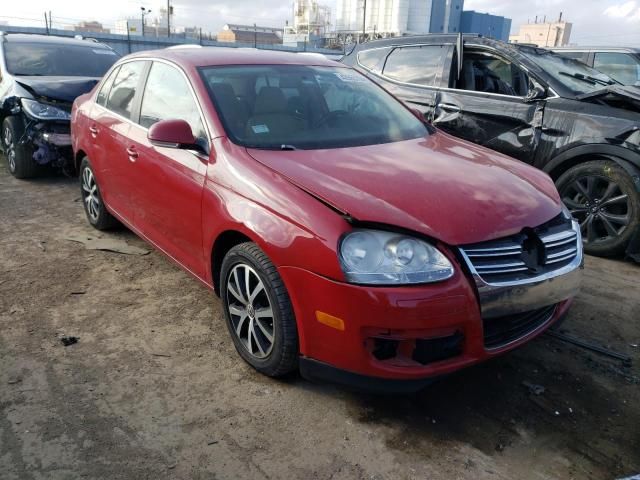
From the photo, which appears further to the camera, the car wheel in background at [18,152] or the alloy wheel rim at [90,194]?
the car wheel in background at [18,152]

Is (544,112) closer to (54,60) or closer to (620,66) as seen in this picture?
(620,66)

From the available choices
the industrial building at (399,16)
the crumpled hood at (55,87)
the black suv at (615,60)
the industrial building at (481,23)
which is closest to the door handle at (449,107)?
the black suv at (615,60)

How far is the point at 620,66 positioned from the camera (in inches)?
337

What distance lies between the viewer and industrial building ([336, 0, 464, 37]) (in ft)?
198

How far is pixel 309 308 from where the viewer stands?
2391mm

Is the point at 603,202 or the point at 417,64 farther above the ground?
the point at 417,64

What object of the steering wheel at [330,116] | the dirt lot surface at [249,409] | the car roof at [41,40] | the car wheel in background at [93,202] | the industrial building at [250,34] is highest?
the industrial building at [250,34]

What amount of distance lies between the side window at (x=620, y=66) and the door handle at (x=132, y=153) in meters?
7.32

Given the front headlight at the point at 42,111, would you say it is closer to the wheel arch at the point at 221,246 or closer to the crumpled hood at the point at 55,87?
the crumpled hood at the point at 55,87

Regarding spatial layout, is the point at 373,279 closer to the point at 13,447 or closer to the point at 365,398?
the point at 365,398

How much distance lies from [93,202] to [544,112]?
13.8 feet

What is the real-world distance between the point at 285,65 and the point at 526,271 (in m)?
2.19

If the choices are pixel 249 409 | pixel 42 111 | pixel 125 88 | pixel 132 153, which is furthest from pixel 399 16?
pixel 249 409

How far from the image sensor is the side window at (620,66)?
320 inches
